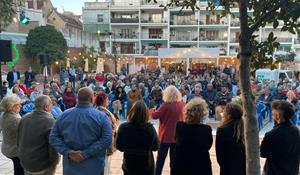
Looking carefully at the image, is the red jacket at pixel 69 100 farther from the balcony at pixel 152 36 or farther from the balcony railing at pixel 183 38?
the balcony railing at pixel 183 38

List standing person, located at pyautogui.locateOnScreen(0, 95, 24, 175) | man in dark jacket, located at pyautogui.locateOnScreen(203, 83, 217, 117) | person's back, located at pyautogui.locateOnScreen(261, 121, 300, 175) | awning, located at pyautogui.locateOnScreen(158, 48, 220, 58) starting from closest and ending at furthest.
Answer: person's back, located at pyautogui.locateOnScreen(261, 121, 300, 175), standing person, located at pyautogui.locateOnScreen(0, 95, 24, 175), man in dark jacket, located at pyautogui.locateOnScreen(203, 83, 217, 117), awning, located at pyautogui.locateOnScreen(158, 48, 220, 58)

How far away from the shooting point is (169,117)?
517 cm

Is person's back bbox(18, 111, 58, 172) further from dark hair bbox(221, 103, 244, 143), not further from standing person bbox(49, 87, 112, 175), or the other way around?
dark hair bbox(221, 103, 244, 143)

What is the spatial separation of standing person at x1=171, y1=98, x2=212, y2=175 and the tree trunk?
738 millimetres

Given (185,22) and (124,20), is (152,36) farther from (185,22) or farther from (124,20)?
(185,22)

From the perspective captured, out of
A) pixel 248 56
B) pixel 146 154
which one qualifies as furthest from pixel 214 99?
pixel 248 56

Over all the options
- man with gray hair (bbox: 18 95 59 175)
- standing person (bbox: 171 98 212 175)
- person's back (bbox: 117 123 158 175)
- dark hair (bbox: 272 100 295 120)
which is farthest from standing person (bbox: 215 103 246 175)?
man with gray hair (bbox: 18 95 59 175)

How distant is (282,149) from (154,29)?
156 ft

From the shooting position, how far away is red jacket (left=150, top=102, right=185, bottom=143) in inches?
203

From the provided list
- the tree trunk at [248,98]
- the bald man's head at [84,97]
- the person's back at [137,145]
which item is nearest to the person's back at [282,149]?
the tree trunk at [248,98]

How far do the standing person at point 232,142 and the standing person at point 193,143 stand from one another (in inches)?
5.8

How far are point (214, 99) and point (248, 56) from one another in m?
9.20

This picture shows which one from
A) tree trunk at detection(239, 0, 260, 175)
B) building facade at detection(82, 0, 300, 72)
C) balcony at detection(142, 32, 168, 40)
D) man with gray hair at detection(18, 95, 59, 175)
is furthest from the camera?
balcony at detection(142, 32, 168, 40)

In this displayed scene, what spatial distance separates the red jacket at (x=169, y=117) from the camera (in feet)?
16.9
